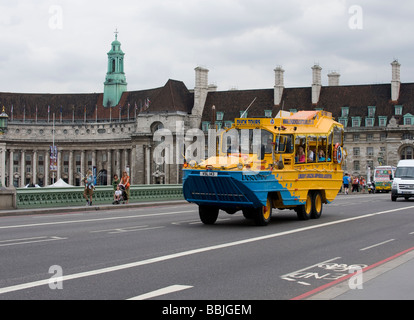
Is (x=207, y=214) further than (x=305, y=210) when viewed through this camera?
No

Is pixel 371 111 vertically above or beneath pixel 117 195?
above

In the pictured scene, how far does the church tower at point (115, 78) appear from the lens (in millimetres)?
143500

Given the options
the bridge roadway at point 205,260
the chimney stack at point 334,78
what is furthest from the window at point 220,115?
the bridge roadway at point 205,260

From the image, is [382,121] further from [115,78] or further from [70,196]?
[70,196]

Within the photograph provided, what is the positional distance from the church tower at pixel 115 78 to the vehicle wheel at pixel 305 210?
123383 millimetres

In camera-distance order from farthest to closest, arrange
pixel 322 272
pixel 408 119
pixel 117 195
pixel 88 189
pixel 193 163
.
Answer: pixel 408 119
pixel 117 195
pixel 88 189
pixel 193 163
pixel 322 272

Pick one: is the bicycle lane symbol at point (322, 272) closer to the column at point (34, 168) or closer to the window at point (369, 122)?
the window at point (369, 122)

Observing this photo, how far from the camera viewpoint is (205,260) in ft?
42.0

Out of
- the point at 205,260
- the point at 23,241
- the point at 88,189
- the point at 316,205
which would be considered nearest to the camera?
the point at 205,260

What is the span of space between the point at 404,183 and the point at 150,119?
8719 centimetres

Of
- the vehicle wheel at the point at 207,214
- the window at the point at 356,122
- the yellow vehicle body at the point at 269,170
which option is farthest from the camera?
the window at the point at 356,122

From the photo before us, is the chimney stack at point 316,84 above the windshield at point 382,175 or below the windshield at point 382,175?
above

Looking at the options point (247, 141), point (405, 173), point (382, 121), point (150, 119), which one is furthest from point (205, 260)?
point (150, 119)

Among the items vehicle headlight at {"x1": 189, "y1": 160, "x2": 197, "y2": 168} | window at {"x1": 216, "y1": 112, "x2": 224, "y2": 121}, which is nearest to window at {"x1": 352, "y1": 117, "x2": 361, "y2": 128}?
window at {"x1": 216, "y1": 112, "x2": 224, "y2": 121}
